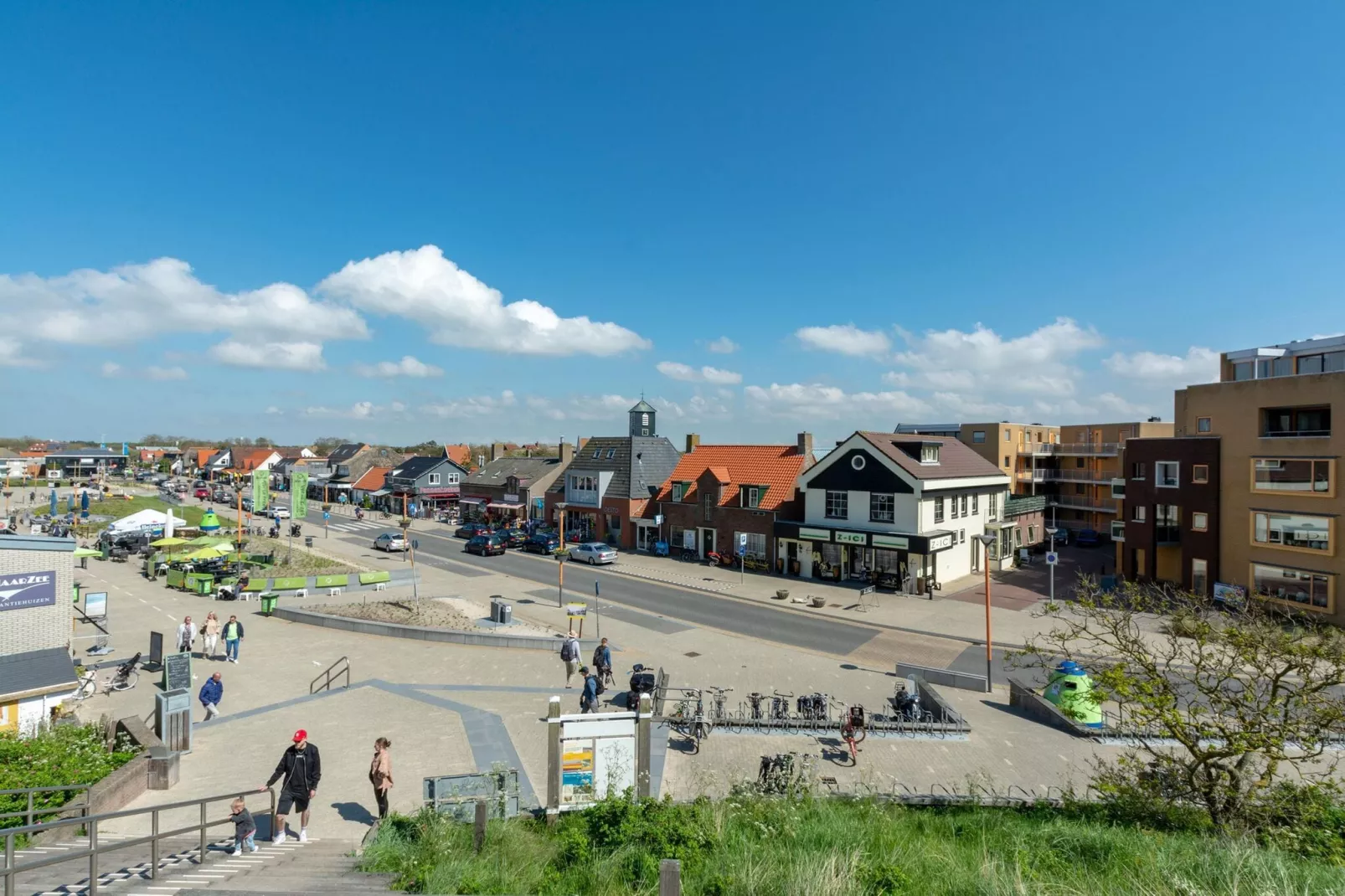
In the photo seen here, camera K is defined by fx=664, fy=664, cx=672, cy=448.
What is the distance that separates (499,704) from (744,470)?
2803 centimetres

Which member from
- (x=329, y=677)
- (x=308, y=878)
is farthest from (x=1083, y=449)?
(x=308, y=878)

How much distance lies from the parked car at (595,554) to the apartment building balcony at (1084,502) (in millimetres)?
38202

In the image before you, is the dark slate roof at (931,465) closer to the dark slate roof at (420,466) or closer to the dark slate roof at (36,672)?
the dark slate roof at (36,672)

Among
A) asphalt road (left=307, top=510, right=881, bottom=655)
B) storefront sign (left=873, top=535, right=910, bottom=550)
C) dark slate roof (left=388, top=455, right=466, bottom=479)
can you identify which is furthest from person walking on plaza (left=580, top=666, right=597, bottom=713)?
dark slate roof (left=388, top=455, right=466, bottom=479)

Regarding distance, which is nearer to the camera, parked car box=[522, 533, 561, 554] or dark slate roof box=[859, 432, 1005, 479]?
dark slate roof box=[859, 432, 1005, 479]

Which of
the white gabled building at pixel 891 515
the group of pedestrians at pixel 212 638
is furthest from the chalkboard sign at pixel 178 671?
the white gabled building at pixel 891 515

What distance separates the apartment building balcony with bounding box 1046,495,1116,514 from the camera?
53219mm

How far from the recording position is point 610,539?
49.5 meters

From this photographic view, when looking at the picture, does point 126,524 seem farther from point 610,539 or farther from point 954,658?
point 954,658

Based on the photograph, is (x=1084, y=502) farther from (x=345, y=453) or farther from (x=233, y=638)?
(x=345, y=453)

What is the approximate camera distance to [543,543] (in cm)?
4672

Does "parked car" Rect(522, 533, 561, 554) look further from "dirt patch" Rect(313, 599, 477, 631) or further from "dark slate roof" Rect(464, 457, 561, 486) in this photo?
"dirt patch" Rect(313, 599, 477, 631)

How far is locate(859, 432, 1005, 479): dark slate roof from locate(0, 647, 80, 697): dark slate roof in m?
32.0

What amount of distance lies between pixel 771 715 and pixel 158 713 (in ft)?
44.0
